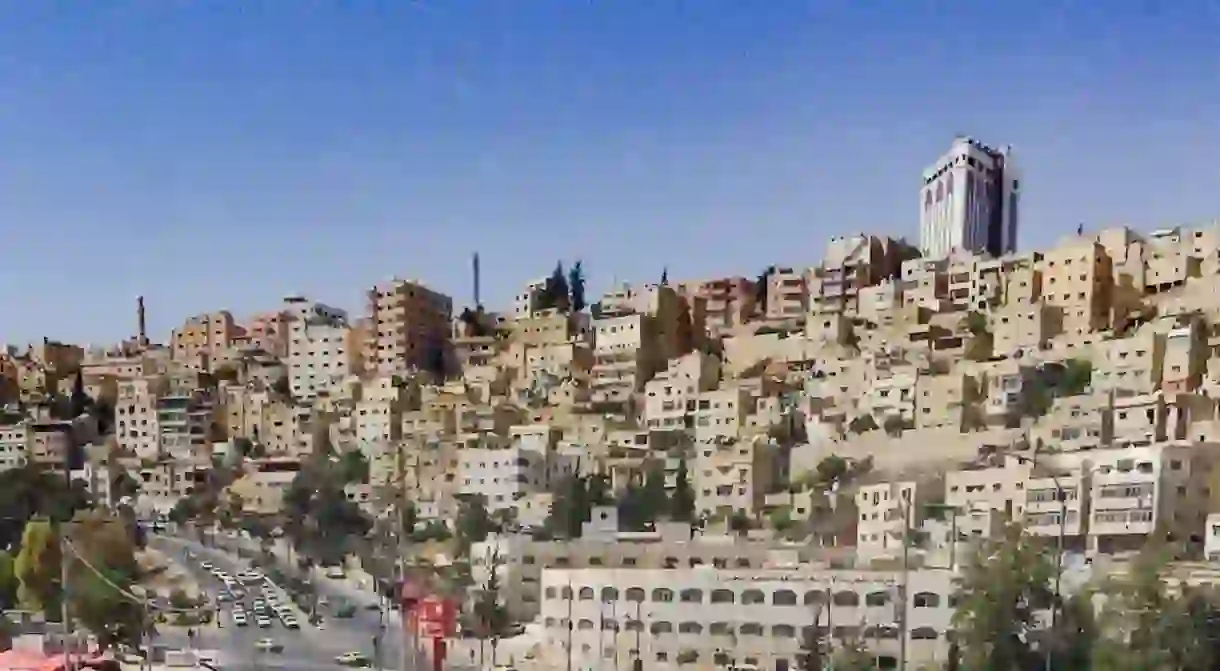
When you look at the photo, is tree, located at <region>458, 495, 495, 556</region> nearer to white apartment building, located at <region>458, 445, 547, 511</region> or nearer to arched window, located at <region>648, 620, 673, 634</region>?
white apartment building, located at <region>458, 445, 547, 511</region>

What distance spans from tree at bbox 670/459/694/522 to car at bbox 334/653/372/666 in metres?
2.06

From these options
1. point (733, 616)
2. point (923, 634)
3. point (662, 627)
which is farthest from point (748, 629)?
point (923, 634)

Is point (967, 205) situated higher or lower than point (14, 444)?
higher

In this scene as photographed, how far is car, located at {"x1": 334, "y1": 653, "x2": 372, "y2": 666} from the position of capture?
5.17 m

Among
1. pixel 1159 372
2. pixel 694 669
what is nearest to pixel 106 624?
pixel 694 669

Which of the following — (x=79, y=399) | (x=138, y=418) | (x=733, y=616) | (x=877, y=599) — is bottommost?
(x=733, y=616)

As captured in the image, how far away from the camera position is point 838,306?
10125 millimetres

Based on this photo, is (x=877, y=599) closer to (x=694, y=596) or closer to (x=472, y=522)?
(x=694, y=596)

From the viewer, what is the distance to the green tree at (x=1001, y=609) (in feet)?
13.6

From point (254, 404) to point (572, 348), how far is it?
2974 millimetres

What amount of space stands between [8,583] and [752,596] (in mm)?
3871

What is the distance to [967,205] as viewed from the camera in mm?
10273

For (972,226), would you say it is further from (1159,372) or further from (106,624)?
(106,624)

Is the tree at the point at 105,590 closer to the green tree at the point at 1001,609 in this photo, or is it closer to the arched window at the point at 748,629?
the arched window at the point at 748,629
